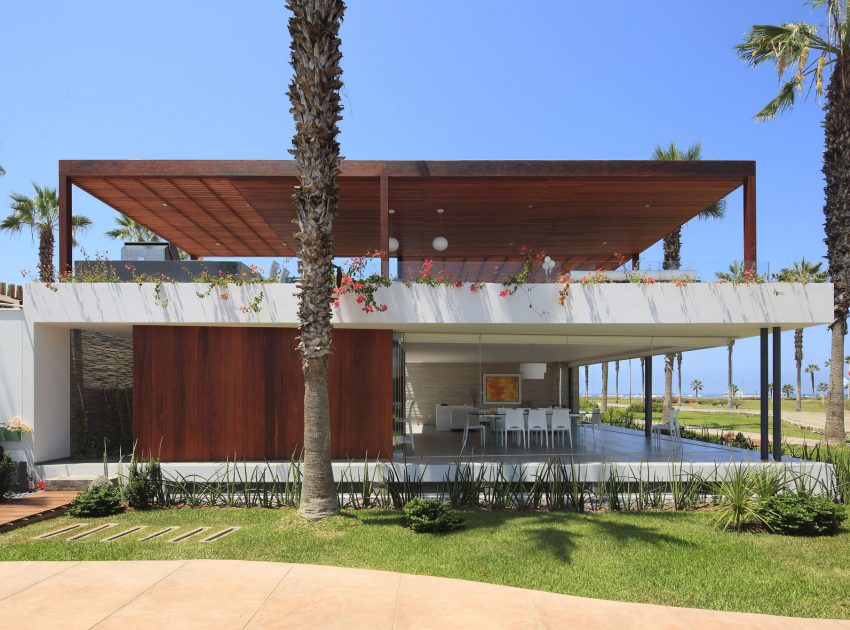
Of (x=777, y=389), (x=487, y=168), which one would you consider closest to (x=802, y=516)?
(x=777, y=389)

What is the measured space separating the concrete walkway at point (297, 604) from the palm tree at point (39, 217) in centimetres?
1785

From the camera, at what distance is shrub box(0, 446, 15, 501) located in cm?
857

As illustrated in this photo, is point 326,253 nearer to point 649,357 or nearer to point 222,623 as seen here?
point 222,623

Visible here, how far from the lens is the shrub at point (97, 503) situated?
7980 mm

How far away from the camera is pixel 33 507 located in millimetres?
8141

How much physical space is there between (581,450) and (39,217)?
63.1 feet

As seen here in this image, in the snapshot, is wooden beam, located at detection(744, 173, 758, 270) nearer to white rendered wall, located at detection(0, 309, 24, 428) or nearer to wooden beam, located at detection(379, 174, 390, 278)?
wooden beam, located at detection(379, 174, 390, 278)

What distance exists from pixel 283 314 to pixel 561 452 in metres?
5.98

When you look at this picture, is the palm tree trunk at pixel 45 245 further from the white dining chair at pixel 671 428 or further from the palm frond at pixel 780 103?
the palm frond at pixel 780 103

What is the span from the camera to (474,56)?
12.2m

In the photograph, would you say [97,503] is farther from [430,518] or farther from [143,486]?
[430,518]

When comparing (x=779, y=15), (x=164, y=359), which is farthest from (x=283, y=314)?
(x=779, y=15)

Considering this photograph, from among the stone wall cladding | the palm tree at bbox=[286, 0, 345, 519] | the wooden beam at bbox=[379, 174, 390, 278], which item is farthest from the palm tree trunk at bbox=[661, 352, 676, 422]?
the stone wall cladding

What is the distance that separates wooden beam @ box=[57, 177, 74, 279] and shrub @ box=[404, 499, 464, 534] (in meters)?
7.23
